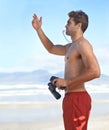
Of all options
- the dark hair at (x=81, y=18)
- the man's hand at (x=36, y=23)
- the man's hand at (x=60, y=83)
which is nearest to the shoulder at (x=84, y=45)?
the dark hair at (x=81, y=18)

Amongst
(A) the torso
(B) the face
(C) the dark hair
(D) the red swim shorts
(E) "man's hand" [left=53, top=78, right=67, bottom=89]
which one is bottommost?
(D) the red swim shorts

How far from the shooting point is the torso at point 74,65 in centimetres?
386

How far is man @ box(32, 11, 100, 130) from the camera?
3.70m

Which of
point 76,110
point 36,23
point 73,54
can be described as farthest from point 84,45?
point 36,23

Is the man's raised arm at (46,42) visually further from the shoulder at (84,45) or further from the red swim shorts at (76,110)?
the red swim shorts at (76,110)

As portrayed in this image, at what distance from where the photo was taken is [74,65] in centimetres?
391

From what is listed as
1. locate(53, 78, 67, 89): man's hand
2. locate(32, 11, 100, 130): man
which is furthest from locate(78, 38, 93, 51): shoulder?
locate(53, 78, 67, 89): man's hand

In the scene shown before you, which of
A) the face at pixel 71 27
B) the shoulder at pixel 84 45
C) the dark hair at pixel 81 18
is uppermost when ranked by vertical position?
the dark hair at pixel 81 18

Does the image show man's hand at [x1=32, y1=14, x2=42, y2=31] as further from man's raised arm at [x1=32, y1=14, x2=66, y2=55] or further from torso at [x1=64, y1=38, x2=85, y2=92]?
torso at [x1=64, y1=38, x2=85, y2=92]

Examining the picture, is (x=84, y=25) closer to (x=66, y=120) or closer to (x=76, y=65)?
(x=76, y=65)

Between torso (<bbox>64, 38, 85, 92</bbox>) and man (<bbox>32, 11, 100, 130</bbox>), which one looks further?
torso (<bbox>64, 38, 85, 92</bbox>)

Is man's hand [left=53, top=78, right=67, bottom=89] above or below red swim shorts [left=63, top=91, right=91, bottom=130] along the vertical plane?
above

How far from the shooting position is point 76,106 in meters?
3.82

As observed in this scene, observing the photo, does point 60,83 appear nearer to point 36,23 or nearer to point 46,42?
point 46,42
